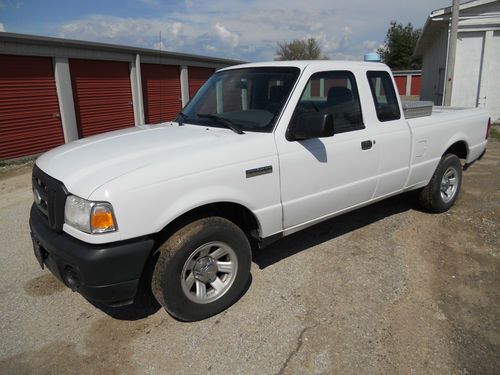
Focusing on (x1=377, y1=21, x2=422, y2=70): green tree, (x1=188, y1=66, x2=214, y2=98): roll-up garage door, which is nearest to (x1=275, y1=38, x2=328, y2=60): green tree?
(x1=377, y1=21, x2=422, y2=70): green tree

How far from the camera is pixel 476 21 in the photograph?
49.3 feet

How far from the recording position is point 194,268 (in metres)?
3.13

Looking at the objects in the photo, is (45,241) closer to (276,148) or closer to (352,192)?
(276,148)

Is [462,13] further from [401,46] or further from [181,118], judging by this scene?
[401,46]

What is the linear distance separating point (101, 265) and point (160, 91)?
14.2 metres

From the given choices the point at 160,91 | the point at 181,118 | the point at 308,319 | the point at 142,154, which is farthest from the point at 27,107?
the point at 308,319

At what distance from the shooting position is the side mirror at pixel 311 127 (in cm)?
324

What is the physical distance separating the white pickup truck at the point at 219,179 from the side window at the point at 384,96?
0.02 m

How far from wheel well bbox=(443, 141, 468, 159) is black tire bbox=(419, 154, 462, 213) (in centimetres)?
15

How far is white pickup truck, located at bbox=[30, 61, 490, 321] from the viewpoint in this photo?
270 centimetres

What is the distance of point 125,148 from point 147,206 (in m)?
0.72

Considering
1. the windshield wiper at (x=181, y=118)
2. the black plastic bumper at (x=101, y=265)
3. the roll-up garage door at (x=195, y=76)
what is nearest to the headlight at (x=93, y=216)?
the black plastic bumper at (x=101, y=265)

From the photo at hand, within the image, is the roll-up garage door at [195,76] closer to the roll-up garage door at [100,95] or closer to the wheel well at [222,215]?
the roll-up garage door at [100,95]

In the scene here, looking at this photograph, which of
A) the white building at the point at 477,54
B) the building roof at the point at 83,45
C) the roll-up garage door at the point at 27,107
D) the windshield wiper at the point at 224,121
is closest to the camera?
the windshield wiper at the point at 224,121
